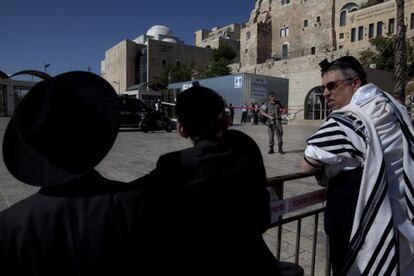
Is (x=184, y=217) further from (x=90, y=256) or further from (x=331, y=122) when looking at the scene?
(x=331, y=122)

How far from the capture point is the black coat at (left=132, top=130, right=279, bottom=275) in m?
1.15

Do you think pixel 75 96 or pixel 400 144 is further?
pixel 400 144

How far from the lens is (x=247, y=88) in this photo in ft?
98.2

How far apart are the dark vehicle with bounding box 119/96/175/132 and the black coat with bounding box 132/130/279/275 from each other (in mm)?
16282

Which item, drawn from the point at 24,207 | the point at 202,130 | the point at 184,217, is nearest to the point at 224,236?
the point at 184,217

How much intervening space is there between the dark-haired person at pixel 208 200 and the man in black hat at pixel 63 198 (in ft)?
0.39

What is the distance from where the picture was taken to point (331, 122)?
1.85 m

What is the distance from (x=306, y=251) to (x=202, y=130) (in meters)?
2.74

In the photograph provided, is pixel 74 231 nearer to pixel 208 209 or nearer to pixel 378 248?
pixel 208 209

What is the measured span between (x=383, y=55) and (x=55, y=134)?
37353 mm

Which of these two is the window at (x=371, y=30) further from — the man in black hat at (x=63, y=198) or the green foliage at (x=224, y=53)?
the man in black hat at (x=63, y=198)

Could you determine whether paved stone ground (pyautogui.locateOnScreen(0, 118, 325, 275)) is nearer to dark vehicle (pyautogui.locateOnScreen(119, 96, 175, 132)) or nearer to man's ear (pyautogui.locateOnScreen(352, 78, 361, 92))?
man's ear (pyautogui.locateOnScreen(352, 78, 361, 92))

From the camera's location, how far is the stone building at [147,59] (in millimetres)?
63531

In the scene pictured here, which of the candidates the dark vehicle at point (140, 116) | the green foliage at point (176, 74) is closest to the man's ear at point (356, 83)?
the dark vehicle at point (140, 116)
